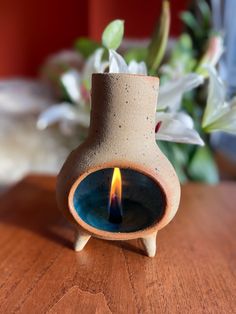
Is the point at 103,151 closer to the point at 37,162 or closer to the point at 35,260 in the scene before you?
the point at 35,260

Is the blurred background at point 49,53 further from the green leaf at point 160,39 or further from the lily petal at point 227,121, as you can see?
the lily petal at point 227,121

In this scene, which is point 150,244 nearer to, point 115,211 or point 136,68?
point 115,211

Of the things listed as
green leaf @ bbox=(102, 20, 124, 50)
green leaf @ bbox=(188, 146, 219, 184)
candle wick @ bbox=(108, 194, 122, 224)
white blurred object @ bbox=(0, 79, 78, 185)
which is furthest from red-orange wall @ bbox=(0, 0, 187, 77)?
candle wick @ bbox=(108, 194, 122, 224)

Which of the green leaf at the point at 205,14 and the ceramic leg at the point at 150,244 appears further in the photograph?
the green leaf at the point at 205,14

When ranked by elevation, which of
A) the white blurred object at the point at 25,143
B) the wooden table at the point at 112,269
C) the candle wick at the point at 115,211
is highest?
the candle wick at the point at 115,211

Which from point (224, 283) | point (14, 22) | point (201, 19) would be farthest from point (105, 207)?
point (14, 22)

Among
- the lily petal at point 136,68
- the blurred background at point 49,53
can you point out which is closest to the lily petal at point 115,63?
the lily petal at point 136,68

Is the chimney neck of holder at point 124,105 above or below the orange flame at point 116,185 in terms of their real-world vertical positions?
above
